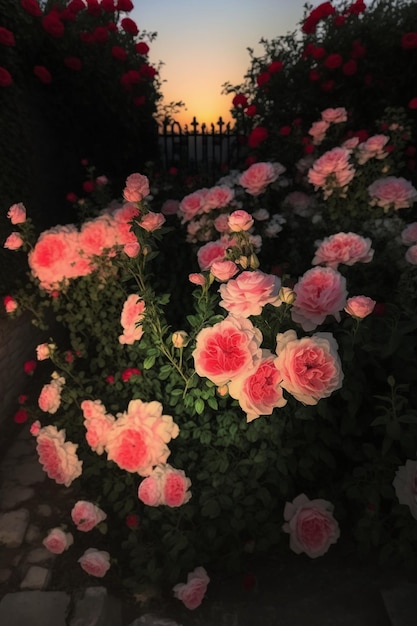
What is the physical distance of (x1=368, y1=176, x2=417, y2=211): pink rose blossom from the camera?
2.87m

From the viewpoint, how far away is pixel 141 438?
1857mm

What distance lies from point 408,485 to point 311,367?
54 cm

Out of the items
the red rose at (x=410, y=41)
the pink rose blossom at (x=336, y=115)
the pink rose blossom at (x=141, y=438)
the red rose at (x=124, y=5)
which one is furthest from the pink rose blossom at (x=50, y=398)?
the red rose at (x=410, y=41)

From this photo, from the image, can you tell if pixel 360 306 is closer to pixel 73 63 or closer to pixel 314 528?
pixel 314 528

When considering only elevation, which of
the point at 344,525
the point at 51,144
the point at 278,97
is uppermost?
the point at 278,97

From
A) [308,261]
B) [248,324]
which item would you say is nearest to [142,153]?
[308,261]

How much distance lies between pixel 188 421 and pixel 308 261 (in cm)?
171

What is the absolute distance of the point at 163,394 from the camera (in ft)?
7.75

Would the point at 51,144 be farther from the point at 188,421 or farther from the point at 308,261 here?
the point at 188,421

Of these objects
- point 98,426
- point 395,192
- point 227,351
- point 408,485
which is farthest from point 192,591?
point 395,192

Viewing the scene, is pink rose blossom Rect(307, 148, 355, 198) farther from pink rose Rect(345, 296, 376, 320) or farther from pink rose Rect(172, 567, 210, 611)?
pink rose Rect(172, 567, 210, 611)

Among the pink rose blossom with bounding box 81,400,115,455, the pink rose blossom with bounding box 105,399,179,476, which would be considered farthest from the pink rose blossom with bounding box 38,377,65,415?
the pink rose blossom with bounding box 105,399,179,476

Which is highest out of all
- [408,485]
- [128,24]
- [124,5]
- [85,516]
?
[124,5]

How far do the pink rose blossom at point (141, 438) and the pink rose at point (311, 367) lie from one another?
73 cm
